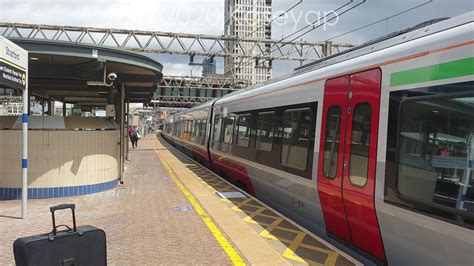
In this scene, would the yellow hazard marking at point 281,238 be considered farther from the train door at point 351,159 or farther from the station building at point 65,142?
the station building at point 65,142

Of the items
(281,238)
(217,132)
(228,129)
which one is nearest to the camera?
(281,238)

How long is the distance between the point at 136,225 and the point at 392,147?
452cm

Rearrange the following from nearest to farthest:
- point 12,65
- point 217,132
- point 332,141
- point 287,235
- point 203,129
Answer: point 332,141, point 287,235, point 12,65, point 217,132, point 203,129

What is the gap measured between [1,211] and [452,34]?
8205 mm

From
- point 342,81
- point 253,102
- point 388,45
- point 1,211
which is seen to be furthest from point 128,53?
point 388,45

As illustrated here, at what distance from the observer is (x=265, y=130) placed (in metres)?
9.17

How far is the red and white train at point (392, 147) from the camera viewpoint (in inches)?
155

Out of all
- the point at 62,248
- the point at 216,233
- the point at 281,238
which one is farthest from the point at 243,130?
the point at 62,248

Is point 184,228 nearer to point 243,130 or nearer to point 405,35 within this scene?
point 405,35

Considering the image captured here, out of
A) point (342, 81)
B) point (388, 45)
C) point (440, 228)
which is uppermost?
point (388, 45)

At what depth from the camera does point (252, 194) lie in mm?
10562

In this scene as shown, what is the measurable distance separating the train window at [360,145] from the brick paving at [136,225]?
2.00 meters

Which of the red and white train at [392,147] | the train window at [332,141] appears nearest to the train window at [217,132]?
the red and white train at [392,147]

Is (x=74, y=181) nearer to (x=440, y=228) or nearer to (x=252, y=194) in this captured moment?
(x=252, y=194)
